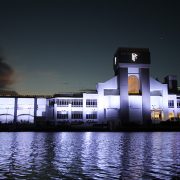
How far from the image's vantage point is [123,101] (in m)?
130

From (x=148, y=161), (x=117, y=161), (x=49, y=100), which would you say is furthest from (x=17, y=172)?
(x=49, y=100)

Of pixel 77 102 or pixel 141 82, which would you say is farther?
pixel 141 82

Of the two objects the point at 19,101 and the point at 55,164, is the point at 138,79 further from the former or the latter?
the point at 55,164

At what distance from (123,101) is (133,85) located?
44.2 feet

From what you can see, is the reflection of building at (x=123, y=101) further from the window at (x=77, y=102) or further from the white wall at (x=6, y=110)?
the white wall at (x=6, y=110)

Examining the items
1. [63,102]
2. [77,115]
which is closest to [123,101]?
[77,115]

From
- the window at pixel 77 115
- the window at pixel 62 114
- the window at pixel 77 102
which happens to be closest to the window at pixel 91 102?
the window at pixel 77 102

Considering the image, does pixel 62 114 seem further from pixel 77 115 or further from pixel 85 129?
pixel 85 129

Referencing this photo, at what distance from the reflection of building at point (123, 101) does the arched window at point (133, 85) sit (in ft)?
8.96

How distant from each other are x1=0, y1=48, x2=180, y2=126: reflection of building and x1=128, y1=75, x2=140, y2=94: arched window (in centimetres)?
273

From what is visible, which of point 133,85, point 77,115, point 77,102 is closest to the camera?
point 77,115

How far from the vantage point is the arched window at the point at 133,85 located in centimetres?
13939

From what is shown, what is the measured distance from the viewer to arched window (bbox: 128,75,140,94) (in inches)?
5488

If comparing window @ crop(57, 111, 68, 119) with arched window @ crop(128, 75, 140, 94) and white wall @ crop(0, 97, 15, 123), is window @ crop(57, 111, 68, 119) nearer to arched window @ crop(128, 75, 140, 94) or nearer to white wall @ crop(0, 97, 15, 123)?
white wall @ crop(0, 97, 15, 123)
